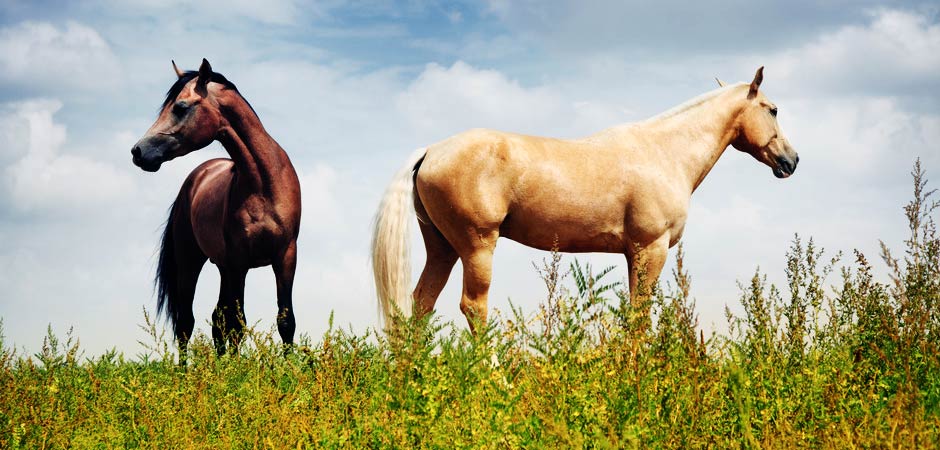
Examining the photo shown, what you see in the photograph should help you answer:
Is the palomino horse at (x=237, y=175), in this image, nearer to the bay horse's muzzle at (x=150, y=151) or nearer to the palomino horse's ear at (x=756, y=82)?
the bay horse's muzzle at (x=150, y=151)

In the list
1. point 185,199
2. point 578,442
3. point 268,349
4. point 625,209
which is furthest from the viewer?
point 185,199

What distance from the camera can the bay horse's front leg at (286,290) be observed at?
812cm

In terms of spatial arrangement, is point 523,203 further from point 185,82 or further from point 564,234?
point 185,82

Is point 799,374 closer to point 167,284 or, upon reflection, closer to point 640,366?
point 640,366

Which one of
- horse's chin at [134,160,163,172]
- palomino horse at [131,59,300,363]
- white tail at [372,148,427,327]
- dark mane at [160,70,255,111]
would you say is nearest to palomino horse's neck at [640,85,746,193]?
white tail at [372,148,427,327]

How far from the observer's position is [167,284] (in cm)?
1072

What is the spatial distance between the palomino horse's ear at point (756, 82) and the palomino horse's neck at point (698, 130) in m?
0.11

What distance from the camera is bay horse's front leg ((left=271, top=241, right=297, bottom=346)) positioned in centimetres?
812

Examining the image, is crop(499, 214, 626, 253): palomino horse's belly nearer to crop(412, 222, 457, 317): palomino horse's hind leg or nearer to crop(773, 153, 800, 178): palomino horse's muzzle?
crop(412, 222, 457, 317): palomino horse's hind leg

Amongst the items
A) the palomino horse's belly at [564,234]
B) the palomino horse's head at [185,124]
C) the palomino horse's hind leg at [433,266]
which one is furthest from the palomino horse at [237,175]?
the palomino horse's belly at [564,234]

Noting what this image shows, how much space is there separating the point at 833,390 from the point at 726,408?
1.81 feet

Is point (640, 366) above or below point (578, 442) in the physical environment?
above

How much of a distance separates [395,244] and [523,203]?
3.89ft

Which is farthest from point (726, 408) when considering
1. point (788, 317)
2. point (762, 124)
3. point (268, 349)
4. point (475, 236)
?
point (762, 124)
